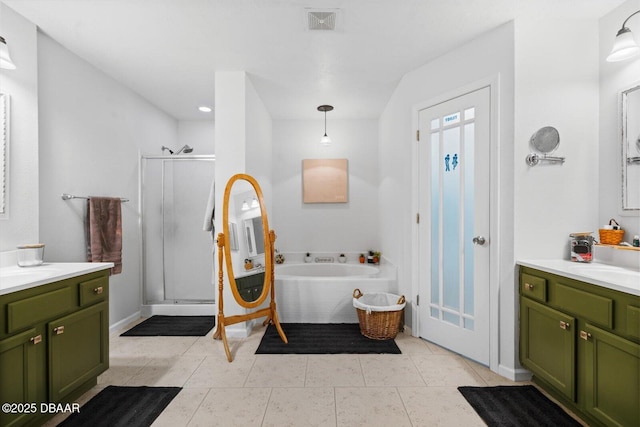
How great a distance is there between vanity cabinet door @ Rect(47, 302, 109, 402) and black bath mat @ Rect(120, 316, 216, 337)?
985 millimetres

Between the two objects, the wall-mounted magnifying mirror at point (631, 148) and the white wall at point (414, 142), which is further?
the white wall at point (414, 142)

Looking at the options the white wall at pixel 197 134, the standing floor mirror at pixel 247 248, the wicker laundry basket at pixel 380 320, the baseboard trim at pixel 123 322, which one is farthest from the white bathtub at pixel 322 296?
the white wall at pixel 197 134

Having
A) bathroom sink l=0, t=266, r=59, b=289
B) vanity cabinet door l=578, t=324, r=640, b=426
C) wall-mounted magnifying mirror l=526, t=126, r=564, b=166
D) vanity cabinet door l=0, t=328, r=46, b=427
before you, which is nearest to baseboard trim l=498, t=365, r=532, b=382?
vanity cabinet door l=578, t=324, r=640, b=426

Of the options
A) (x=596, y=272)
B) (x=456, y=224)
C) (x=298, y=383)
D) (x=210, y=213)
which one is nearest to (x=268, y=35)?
(x=210, y=213)

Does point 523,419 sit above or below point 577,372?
below

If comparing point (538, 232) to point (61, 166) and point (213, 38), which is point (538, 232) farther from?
→ point (61, 166)

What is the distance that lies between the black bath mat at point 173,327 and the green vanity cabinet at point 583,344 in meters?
2.74

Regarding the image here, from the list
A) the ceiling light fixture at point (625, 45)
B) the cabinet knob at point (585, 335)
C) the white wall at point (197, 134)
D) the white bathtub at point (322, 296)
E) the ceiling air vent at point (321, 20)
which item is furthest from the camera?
the white wall at point (197, 134)

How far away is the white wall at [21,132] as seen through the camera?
6.57 ft

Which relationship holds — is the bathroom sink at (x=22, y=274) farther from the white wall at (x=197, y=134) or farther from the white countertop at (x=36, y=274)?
the white wall at (x=197, y=134)

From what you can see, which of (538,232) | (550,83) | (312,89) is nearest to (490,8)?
(550,83)

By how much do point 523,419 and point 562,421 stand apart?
0.20 meters

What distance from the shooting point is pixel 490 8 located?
6.64 feet

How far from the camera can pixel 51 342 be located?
1640mm
